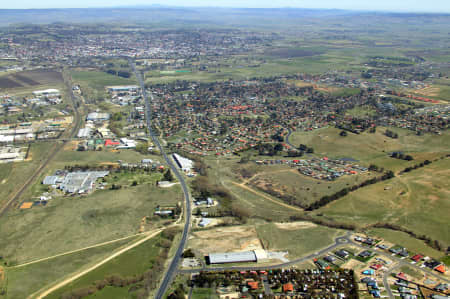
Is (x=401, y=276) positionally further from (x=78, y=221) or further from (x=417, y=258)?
(x=78, y=221)

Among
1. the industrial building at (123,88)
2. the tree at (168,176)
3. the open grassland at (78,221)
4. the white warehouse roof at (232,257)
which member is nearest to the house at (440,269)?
the white warehouse roof at (232,257)

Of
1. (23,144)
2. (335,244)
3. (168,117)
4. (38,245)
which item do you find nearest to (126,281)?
(38,245)

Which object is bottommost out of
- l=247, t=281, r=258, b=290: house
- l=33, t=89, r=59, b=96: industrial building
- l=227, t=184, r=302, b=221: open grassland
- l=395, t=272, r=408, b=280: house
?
l=227, t=184, r=302, b=221: open grassland

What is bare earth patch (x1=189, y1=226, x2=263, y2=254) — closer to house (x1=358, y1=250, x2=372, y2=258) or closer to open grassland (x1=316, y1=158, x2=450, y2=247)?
house (x1=358, y1=250, x2=372, y2=258)

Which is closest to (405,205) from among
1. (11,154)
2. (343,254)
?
(343,254)

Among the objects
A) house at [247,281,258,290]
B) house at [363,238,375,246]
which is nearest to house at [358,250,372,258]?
house at [363,238,375,246]

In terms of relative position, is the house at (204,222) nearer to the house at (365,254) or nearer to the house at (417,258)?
the house at (365,254)
